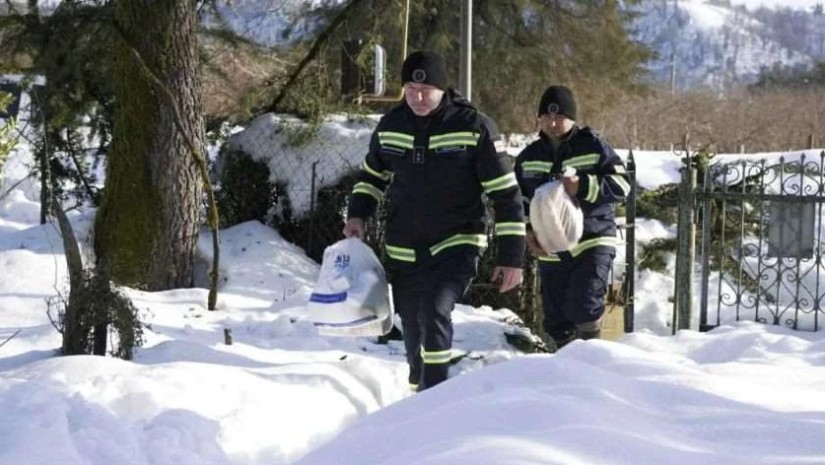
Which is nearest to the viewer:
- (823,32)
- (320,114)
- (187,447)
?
(187,447)

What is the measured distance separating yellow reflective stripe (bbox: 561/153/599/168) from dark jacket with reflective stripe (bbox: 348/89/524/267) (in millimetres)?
782

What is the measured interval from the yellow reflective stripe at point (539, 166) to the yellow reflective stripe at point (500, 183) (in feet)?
2.97

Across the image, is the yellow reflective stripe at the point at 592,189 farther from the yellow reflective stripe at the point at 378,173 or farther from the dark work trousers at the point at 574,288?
the yellow reflective stripe at the point at 378,173

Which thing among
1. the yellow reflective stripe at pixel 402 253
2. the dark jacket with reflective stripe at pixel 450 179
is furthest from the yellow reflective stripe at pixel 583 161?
the yellow reflective stripe at pixel 402 253

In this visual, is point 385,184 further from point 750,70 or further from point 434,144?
point 750,70

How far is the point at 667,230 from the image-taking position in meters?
11.4

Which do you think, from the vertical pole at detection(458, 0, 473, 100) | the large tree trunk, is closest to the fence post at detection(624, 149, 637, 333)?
the large tree trunk

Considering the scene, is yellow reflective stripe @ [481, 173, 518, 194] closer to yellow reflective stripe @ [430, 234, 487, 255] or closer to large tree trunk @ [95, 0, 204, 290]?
yellow reflective stripe @ [430, 234, 487, 255]

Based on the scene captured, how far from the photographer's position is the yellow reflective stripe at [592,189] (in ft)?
17.6

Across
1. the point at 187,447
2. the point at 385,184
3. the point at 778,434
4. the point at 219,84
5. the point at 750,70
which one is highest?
the point at 750,70

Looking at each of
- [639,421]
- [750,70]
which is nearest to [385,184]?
[639,421]

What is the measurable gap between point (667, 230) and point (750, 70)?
167 meters

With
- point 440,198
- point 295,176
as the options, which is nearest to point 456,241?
point 440,198

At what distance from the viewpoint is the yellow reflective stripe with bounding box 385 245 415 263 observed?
16.1ft
